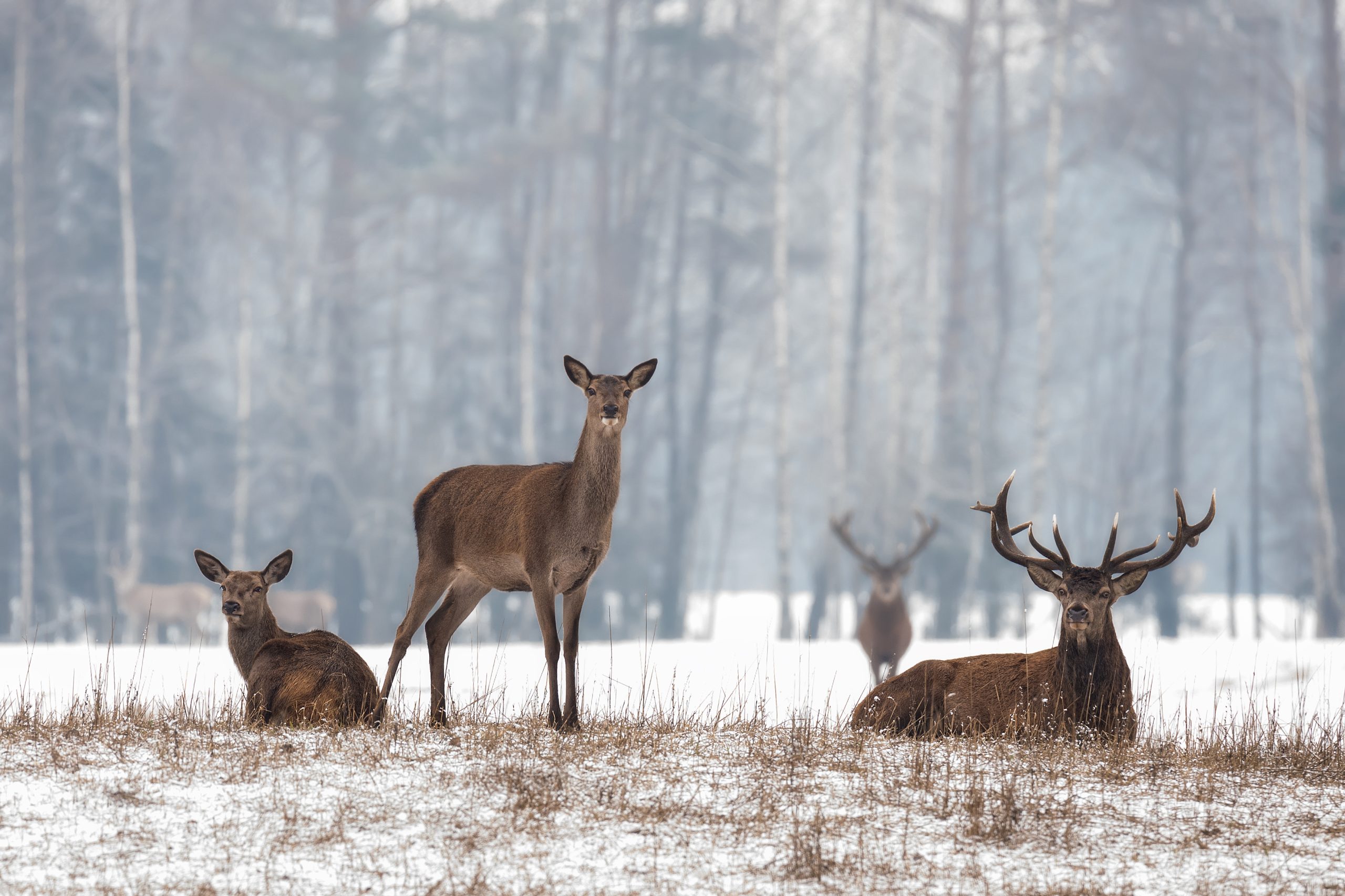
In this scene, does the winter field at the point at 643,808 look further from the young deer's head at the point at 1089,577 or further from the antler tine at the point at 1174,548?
the antler tine at the point at 1174,548

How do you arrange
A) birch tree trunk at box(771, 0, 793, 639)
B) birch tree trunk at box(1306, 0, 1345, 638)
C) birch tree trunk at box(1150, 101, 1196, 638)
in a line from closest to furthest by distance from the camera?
1. birch tree trunk at box(1306, 0, 1345, 638)
2. birch tree trunk at box(771, 0, 793, 639)
3. birch tree trunk at box(1150, 101, 1196, 638)

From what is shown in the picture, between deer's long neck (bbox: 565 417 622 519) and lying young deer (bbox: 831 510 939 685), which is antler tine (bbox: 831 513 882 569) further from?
deer's long neck (bbox: 565 417 622 519)

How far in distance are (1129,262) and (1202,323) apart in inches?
287

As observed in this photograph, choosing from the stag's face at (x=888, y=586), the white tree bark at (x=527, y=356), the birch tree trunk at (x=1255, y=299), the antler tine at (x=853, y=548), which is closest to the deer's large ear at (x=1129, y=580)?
the stag's face at (x=888, y=586)

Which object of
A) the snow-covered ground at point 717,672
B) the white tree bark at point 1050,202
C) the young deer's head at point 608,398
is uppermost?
the white tree bark at point 1050,202

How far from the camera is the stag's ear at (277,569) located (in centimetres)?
866

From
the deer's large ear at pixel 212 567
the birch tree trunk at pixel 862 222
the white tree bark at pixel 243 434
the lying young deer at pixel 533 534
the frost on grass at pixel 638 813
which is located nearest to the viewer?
the frost on grass at pixel 638 813

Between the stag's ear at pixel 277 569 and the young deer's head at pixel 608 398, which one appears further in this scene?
the stag's ear at pixel 277 569

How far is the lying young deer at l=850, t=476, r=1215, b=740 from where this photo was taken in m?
7.80

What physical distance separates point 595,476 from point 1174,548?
3.23m

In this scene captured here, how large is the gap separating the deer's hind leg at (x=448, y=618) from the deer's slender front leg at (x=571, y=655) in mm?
704

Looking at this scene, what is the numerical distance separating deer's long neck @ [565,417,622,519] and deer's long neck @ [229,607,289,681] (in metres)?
1.85

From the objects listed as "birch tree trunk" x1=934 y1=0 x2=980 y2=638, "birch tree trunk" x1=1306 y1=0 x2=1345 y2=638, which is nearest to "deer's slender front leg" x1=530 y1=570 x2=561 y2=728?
"birch tree trunk" x1=934 y1=0 x2=980 y2=638

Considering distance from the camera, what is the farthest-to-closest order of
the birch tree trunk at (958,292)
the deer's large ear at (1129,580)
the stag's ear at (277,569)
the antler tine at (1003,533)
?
the birch tree trunk at (958,292) < the stag's ear at (277,569) < the antler tine at (1003,533) < the deer's large ear at (1129,580)
